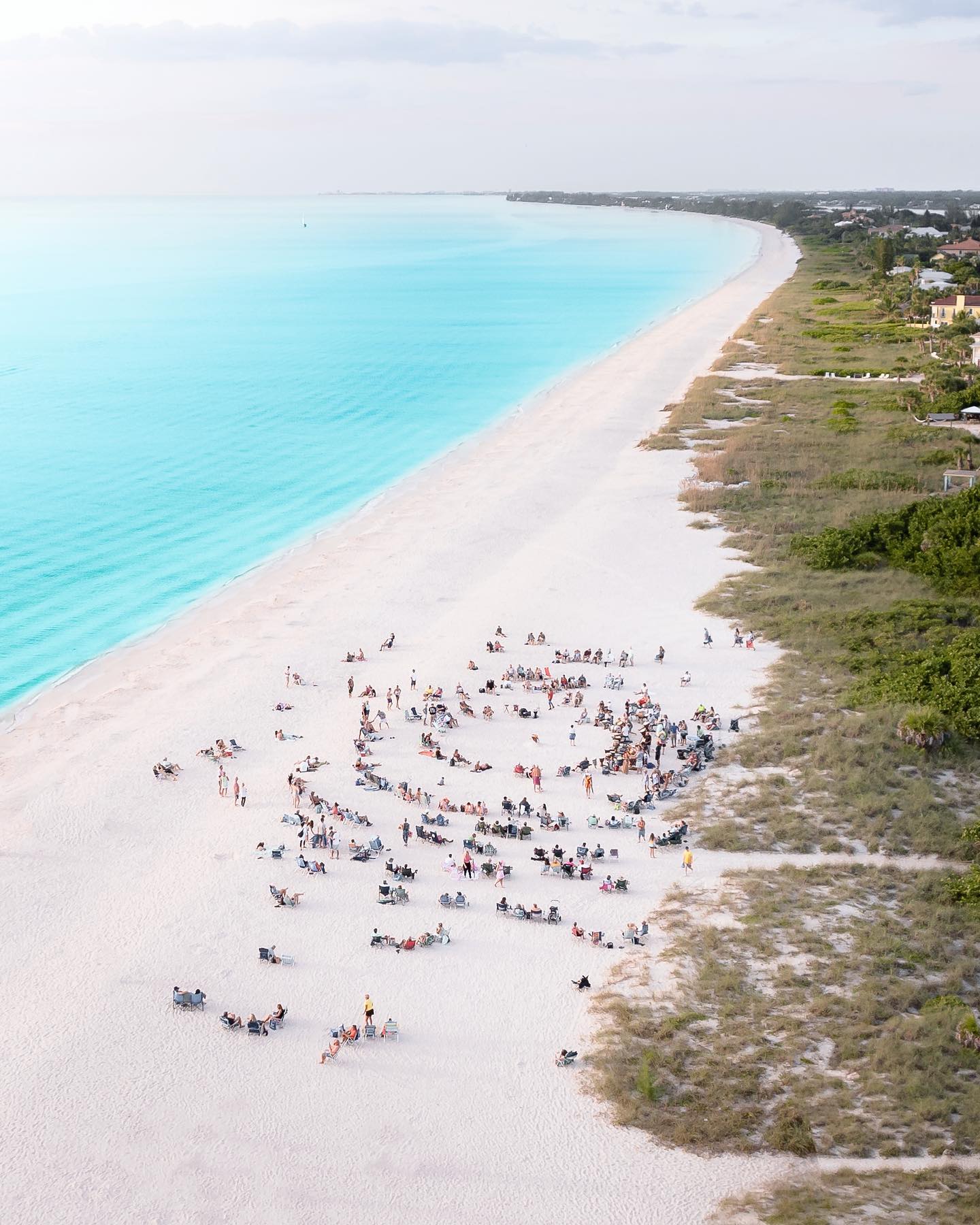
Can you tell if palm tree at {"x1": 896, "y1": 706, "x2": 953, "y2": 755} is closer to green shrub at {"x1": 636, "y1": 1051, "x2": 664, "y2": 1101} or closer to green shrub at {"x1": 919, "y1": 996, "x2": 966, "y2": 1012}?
green shrub at {"x1": 919, "y1": 996, "x2": 966, "y2": 1012}

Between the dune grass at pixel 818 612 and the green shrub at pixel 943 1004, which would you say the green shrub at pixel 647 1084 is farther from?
the dune grass at pixel 818 612

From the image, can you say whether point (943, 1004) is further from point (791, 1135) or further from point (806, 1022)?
point (791, 1135)

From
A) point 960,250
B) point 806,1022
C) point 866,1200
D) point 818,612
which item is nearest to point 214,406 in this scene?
point 818,612

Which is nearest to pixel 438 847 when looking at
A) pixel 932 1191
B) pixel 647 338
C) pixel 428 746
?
pixel 428 746

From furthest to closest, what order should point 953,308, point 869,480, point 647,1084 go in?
point 953,308 < point 869,480 < point 647,1084

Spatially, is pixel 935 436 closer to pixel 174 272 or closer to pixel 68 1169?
pixel 68 1169

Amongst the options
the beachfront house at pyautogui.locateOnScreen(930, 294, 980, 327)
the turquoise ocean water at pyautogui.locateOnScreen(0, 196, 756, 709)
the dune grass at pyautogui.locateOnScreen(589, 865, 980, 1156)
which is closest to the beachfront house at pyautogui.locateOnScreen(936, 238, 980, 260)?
the turquoise ocean water at pyautogui.locateOnScreen(0, 196, 756, 709)
